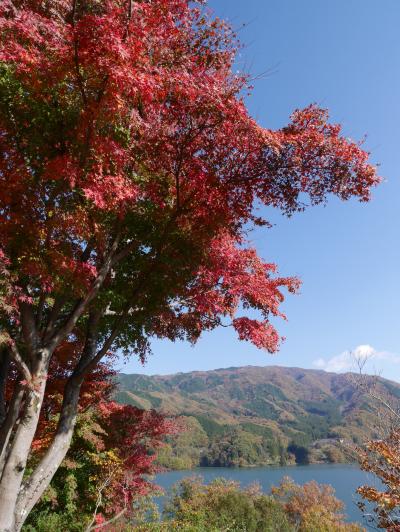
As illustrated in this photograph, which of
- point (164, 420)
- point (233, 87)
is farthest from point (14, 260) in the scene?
point (164, 420)

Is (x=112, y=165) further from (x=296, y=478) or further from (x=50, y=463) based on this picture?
(x=296, y=478)

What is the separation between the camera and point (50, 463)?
18.3 ft

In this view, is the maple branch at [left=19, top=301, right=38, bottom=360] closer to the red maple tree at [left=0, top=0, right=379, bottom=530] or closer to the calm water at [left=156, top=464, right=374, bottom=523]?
the red maple tree at [left=0, top=0, right=379, bottom=530]

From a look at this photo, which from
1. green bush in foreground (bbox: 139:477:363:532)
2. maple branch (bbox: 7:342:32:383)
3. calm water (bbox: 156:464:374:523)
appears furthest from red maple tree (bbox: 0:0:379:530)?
calm water (bbox: 156:464:374:523)

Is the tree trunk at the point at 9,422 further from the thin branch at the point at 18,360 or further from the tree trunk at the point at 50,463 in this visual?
the thin branch at the point at 18,360

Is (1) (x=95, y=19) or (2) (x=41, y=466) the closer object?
(1) (x=95, y=19)

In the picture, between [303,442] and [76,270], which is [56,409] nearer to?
[76,270]

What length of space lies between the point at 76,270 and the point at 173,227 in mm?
1687

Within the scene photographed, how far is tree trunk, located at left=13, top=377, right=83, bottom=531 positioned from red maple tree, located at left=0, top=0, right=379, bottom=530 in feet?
0.06

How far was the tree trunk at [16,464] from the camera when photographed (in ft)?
16.0

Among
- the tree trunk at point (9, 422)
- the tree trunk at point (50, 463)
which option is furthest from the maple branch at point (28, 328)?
the tree trunk at point (9, 422)

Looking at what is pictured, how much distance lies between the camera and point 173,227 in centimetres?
654

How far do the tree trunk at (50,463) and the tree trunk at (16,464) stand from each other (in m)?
0.18

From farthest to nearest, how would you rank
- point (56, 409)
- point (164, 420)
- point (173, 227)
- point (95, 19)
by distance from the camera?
point (164, 420) < point (56, 409) < point (173, 227) < point (95, 19)
